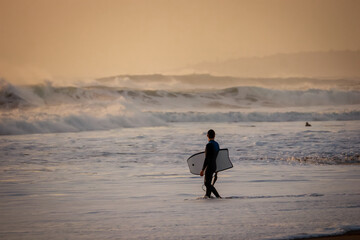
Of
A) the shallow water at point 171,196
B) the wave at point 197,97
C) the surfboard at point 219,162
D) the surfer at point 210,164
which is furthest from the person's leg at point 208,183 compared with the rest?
the wave at point 197,97

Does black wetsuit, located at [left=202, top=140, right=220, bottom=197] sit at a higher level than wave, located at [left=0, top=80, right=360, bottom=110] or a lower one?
lower

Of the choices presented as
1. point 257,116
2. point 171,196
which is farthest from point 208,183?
point 257,116

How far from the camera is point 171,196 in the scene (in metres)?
8.03

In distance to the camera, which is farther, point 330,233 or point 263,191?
point 263,191

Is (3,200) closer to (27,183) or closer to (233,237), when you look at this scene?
(27,183)

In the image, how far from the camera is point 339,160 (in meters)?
13.1

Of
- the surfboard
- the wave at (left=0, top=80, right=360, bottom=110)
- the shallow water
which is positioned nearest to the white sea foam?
the wave at (left=0, top=80, right=360, bottom=110)

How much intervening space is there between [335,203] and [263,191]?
4.91 ft

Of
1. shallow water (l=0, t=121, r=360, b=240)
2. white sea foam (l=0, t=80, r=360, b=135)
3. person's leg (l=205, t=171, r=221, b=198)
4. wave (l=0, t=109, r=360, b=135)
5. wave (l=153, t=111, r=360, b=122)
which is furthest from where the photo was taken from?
wave (l=153, t=111, r=360, b=122)

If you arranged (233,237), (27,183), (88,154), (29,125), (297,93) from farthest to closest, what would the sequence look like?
(297,93), (29,125), (88,154), (27,183), (233,237)

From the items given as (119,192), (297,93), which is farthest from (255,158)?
(297,93)

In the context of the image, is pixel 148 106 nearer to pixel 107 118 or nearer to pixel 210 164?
pixel 107 118

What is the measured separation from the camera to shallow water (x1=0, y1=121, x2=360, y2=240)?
224 inches

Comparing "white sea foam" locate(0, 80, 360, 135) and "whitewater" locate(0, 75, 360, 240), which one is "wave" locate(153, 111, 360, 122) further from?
"whitewater" locate(0, 75, 360, 240)
